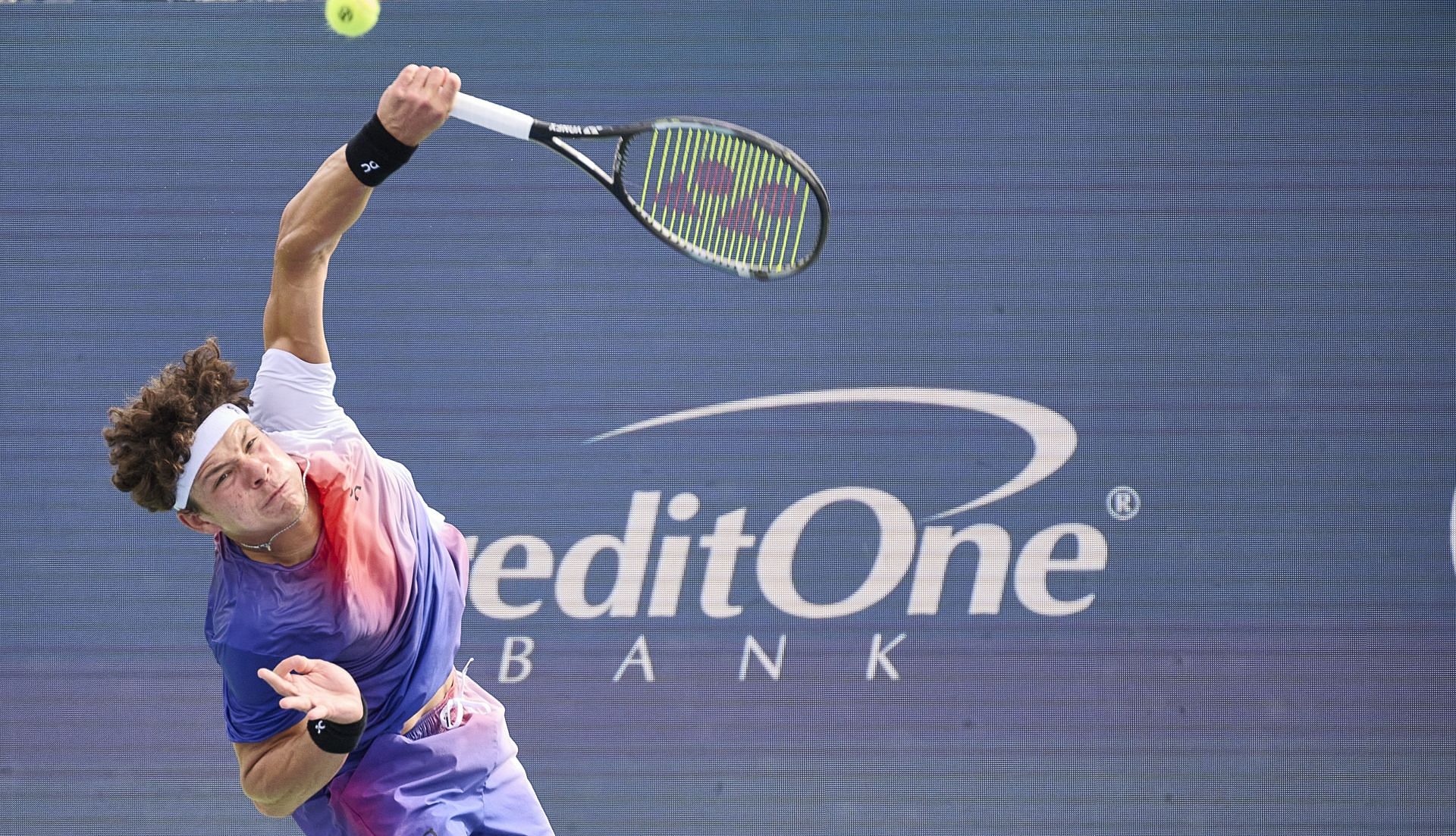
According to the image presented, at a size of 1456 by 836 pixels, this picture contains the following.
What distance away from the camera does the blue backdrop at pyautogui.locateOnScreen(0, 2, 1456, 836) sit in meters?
4.16

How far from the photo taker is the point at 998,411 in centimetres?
417

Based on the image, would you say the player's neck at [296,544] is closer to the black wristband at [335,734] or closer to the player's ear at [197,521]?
the player's ear at [197,521]

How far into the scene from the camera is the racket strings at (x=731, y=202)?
10.8ft

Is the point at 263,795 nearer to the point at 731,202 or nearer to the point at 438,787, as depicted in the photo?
the point at 438,787

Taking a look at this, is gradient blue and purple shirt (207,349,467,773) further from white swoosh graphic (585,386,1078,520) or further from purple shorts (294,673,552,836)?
white swoosh graphic (585,386,1078,520)

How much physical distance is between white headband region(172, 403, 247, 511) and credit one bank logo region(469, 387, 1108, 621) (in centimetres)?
163

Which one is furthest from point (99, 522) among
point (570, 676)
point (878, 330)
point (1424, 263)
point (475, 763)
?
point (1424, 263)

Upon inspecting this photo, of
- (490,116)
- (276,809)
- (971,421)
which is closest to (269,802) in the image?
(276,809)

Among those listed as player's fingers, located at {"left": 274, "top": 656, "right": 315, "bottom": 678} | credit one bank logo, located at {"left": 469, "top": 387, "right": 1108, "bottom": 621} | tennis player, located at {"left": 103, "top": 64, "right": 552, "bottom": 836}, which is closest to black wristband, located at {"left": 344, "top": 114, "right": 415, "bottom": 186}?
tennis player, located at {"left": 103, "top": 64, "right": 552, "bottom": 836}

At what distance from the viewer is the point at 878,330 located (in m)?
4.16

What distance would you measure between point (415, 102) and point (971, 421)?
6.70 ft

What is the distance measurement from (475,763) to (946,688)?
1.54 m

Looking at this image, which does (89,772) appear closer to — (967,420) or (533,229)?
(533,229)

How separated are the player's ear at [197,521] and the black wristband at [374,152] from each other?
0.66 meters
